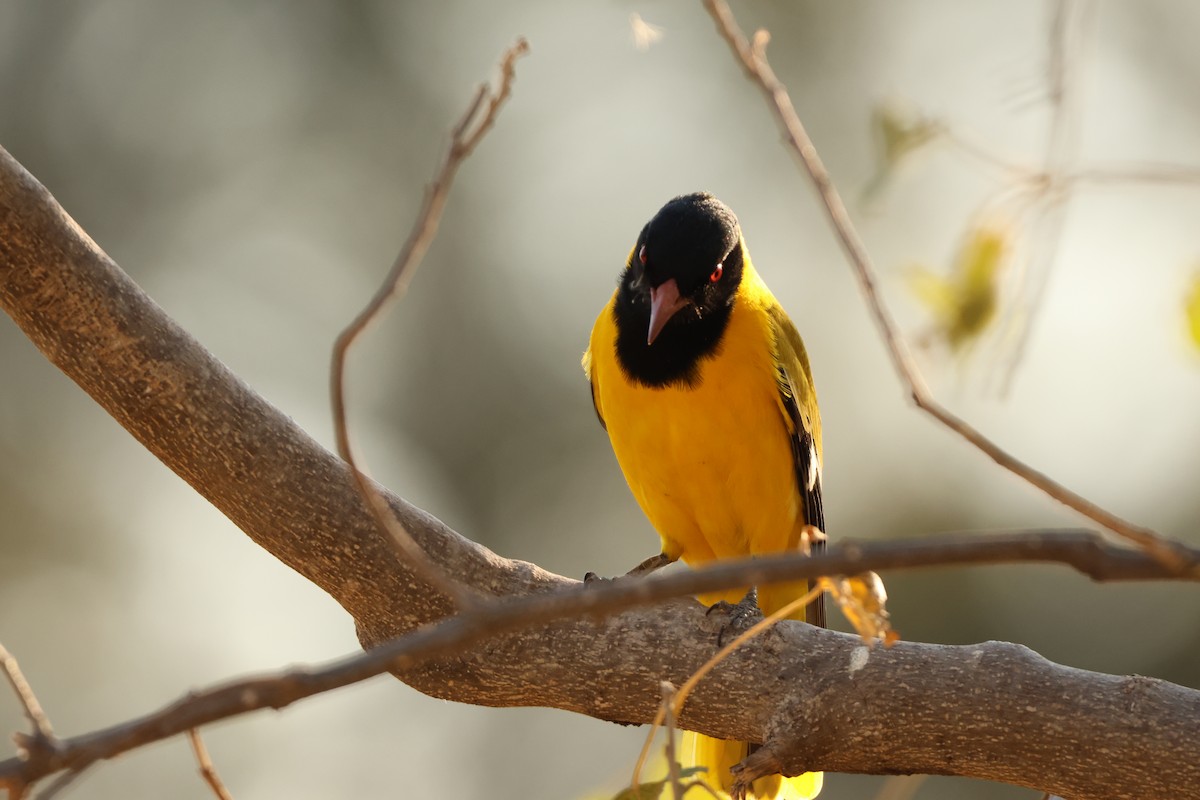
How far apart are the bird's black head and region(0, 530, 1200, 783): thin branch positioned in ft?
8.71

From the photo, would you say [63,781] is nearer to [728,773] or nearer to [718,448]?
[728,773]

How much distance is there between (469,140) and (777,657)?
1.66 m

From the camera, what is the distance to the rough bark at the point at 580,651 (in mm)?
2654

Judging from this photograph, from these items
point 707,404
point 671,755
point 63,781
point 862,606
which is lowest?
point 63,781

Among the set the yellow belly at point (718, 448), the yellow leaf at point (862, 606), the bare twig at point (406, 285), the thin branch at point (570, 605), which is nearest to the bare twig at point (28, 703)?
the thin branch at point (570, 605)

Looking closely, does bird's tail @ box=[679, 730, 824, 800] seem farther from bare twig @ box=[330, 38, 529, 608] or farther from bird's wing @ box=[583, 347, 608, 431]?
bare twig @ box=[330, 38, 529, 608]

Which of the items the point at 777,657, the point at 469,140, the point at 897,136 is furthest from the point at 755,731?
the point at 469,140

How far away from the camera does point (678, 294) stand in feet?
13.0

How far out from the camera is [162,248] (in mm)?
12812

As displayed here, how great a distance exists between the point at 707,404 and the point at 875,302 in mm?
2422

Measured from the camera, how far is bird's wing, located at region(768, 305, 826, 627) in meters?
4.09

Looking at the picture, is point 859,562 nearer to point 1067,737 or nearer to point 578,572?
point 1067,737

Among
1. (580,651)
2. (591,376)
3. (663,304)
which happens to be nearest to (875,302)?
(580,651)

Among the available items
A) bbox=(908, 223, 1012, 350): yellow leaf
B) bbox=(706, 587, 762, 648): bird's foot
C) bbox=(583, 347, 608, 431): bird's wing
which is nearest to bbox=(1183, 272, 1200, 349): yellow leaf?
bbox=(908, 223, 1012, 350): yellow leaf
